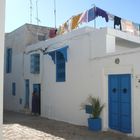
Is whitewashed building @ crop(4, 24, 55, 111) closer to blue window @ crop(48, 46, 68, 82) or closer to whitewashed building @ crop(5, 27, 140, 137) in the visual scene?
whitewashed building @ crop(5, 27, 140, 137)

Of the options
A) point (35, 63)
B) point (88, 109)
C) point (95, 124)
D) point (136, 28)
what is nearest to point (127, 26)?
point (136, 28)

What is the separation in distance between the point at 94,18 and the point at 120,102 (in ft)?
13.8

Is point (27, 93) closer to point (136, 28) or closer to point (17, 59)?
point (17, 59)

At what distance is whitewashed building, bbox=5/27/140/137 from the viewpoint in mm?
10242

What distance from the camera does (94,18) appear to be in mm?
12859

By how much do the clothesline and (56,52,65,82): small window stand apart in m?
1.43

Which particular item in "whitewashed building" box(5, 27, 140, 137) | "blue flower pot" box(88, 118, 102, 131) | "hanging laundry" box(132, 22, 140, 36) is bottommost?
"blue flower pot" box(88, 118, 102, 131)

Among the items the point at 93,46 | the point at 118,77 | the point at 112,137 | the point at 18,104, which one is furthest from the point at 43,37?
the point at 112,137

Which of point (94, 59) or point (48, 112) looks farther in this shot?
point (48, 112)

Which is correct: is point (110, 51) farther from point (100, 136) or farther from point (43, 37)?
point (43, 37)

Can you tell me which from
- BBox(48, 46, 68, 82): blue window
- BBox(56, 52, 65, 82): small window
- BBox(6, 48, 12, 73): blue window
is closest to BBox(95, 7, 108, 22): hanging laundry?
BBox(48, 46, 68, 82): blue window

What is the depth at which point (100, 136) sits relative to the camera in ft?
33.2

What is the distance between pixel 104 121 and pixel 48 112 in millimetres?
4948

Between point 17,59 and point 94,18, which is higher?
point 94,18
